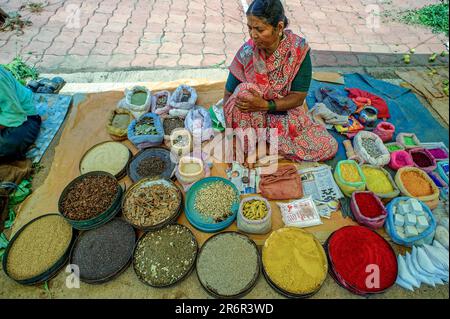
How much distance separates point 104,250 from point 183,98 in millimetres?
1996

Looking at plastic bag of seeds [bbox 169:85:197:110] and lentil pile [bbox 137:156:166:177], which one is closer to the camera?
lentil pile [bbox 137:156:166:177]

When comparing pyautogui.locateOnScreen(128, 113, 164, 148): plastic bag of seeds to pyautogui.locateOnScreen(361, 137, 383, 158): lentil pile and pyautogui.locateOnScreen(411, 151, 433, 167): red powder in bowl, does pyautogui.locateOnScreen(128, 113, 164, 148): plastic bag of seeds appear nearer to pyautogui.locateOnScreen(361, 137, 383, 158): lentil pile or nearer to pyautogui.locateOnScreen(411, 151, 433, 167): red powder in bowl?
pyautogui.locateOnScreen(361, 137, 383, 158): lentil pile

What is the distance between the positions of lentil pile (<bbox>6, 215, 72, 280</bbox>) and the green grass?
21.4 feet

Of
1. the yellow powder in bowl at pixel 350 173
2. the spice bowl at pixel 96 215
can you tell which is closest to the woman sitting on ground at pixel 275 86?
the yellow powder in bowl at pixel 350 173

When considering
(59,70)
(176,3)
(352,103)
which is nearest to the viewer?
(352,103)

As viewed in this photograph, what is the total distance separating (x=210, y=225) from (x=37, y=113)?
262 cm

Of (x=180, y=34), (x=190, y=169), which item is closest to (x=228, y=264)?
(x=190, y=169)

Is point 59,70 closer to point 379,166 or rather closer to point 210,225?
point 210,225

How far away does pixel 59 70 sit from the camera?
4309 millimetres

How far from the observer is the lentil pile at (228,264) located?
2154 mm

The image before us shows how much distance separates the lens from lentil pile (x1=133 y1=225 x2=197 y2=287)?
7.29 ft

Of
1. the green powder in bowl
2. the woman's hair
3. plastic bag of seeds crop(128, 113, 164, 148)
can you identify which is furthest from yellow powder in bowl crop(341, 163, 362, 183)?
the green powder in bowl

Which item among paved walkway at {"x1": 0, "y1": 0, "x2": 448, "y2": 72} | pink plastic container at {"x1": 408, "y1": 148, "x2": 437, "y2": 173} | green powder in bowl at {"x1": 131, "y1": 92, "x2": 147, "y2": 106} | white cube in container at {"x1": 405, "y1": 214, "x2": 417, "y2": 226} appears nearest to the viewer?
white cube in container at {"x1": 405, "y1": 214, "x2": 417, "y2": 226}
